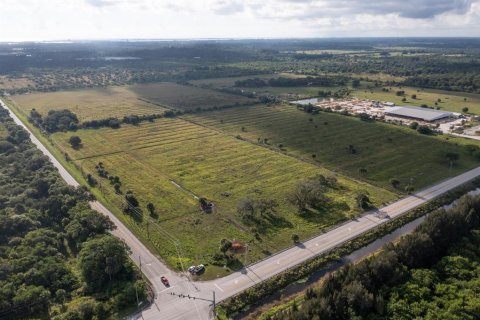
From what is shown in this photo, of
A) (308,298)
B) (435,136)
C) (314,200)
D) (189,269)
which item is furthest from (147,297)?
(435,136)

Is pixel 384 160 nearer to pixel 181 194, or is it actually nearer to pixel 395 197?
pixel 395 197

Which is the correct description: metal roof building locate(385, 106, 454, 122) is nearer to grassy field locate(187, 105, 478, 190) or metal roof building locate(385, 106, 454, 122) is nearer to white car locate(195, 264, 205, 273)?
grassy field locate(187, 105, 478, 190)

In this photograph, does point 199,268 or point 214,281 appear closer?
point 214,281

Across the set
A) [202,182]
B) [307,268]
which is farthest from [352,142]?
[307,268]

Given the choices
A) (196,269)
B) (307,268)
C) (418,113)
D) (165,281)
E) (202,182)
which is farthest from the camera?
(418,113)

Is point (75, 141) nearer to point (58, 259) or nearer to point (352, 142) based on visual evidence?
point (58, 259)

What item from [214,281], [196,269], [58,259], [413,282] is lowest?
[214,281]

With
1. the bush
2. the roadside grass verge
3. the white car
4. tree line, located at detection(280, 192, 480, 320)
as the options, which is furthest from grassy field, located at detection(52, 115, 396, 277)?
tree line, located at detection(280, 192, 480, 320)
